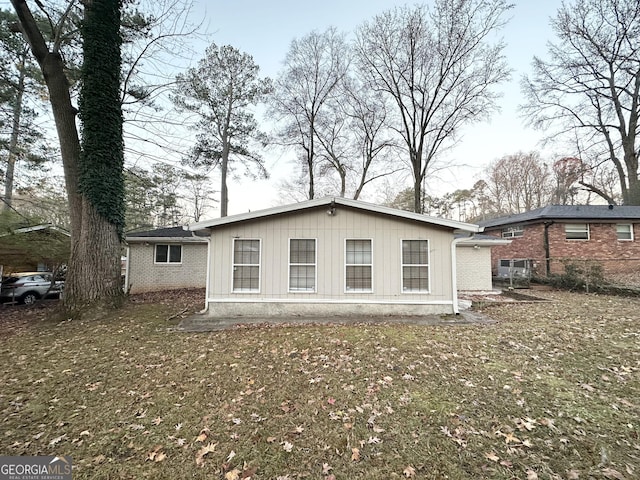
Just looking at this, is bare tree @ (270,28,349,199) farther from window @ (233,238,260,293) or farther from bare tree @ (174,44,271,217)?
window @ (233,238,260,293)

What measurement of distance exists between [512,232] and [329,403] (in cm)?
1802

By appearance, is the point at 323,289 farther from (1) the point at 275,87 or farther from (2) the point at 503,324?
(1) the point at 275,87

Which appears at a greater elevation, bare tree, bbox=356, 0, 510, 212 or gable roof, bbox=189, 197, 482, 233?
bare tree, bbox=356, 0, 510, 212

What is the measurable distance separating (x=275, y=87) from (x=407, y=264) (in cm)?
1579

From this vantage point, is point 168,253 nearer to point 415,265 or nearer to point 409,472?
point 415,265

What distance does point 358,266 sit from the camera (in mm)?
7723

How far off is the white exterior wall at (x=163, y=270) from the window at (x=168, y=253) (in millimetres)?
176

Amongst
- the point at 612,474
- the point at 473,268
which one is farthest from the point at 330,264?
the point at 473,268

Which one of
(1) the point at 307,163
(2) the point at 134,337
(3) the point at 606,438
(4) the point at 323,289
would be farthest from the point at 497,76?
(2) the point at 134,337

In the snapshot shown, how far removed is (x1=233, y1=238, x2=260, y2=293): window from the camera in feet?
25.4

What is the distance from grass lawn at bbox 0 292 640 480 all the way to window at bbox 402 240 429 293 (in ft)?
5.68

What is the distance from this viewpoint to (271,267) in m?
7.70

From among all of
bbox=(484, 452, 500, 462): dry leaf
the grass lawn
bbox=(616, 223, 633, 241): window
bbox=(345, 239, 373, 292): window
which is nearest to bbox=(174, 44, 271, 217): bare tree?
bbox=(345, 239, 373, 292): window

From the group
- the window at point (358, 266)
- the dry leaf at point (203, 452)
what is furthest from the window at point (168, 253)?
the dry leaf at point (203, 452)
